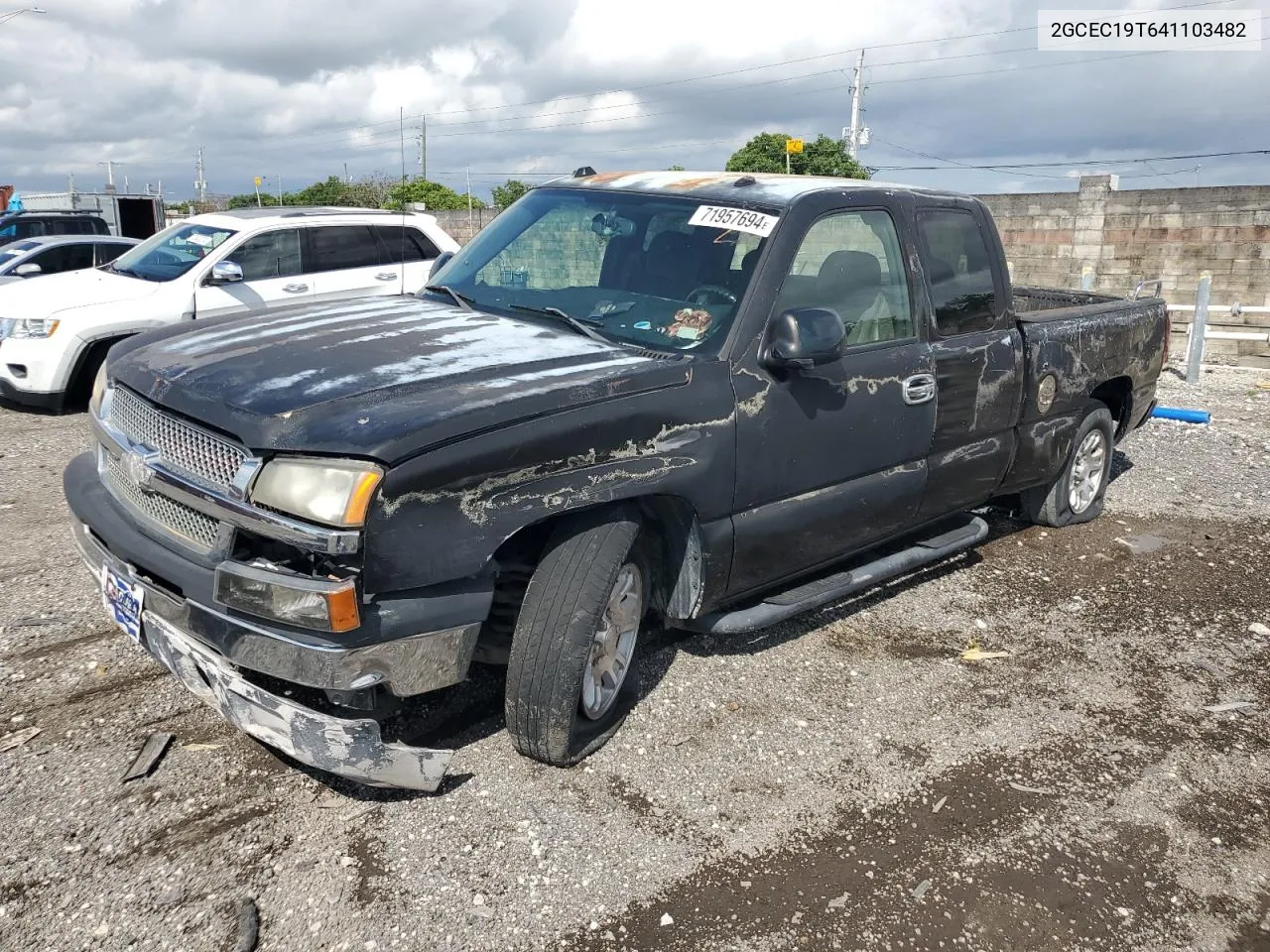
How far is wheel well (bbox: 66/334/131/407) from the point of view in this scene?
8.21 metres

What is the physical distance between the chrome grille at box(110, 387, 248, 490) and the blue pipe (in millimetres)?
8909

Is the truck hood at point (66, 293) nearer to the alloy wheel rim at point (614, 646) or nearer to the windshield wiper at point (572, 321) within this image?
the windshield wiper at point (572, 321)

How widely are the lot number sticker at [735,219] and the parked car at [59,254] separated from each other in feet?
35.8

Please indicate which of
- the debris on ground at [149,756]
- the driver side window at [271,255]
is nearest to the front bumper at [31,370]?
the driver side window at [271,255]

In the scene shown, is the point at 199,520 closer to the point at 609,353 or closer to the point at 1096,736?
the point at 609,353

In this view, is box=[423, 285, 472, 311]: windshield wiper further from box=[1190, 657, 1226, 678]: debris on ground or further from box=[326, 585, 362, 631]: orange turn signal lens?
box=[1190, 657, 1226, 678]: debris on ground

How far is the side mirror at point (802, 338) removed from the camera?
354 centimetres

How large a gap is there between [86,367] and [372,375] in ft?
21.2

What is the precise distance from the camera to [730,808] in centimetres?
331

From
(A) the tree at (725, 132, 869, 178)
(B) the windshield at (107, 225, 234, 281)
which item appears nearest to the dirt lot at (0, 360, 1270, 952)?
(B) the windshield at (107, 225, 234, 281)

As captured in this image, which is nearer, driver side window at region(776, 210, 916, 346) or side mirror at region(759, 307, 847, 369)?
side mirror at region(759, 307, 847, 369)

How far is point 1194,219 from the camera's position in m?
15.3

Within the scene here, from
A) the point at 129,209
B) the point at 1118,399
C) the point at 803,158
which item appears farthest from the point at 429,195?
the point at 1118,399

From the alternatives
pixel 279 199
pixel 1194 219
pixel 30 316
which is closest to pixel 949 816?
pixel 30 316
